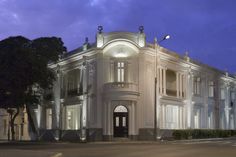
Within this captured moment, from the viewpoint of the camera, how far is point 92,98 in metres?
44.5

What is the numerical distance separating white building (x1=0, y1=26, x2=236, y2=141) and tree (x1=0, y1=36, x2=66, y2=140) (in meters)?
3.06

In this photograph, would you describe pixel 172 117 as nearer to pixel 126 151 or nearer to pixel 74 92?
pixel 74 92

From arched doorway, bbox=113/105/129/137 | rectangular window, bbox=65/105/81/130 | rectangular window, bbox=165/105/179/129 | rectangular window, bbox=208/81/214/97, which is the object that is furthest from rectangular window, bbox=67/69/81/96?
rectangular window, bbox=208/81/214/97

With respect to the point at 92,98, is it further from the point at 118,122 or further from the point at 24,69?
the point at 24,69

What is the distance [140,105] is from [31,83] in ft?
36.4

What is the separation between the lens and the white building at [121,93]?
43344 mm

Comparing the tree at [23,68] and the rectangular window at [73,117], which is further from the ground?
the tree at [23,68]

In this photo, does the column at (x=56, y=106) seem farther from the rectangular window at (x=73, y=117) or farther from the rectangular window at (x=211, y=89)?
the rectangular window at (x=211, y=89)

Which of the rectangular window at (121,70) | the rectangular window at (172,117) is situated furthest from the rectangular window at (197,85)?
the rectangular window at (121,70)

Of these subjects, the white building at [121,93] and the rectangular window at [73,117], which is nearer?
the white building at [121,93]

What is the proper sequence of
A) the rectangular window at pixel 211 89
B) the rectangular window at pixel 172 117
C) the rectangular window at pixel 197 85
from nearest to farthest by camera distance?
the rectangular window at pixel 172 117 < the rectangular window at pixel 197 85 < the rectangular window at pixel 211 89

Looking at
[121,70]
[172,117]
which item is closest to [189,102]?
[172,117]

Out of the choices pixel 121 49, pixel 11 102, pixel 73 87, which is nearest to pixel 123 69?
pixel 121 49

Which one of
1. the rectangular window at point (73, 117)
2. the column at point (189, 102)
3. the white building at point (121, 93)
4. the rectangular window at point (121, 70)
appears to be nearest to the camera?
the white building at point (121, 93)
